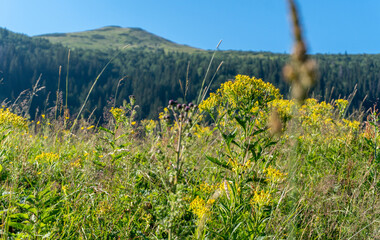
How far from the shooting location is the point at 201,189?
2301 mm

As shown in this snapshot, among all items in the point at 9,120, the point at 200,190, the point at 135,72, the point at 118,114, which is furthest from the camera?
the point at 135,72

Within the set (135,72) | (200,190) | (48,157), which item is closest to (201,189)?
(200,190)

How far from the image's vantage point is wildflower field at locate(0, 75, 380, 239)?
180 centimetres

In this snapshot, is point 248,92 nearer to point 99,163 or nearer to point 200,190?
point 200,190

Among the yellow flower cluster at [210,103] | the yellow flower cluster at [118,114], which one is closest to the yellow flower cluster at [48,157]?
the yellow flower cluster at [118,114]

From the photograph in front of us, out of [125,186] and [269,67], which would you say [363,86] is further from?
[125,186]

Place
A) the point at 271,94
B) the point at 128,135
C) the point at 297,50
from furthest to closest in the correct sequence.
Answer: the point at 128,135
the point at 271,94
the point at 297,50

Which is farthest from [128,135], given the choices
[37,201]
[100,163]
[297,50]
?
[297,50]

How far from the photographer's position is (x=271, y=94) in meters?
2.70

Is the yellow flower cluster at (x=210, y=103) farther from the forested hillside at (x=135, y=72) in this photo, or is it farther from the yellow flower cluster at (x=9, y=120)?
the forested hillside at (x=135, y=72)

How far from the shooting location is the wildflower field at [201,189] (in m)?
1.80

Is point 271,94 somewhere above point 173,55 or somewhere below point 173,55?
below

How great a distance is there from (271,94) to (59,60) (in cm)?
14452

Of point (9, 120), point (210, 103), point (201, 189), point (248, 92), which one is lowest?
point (201, 189)
